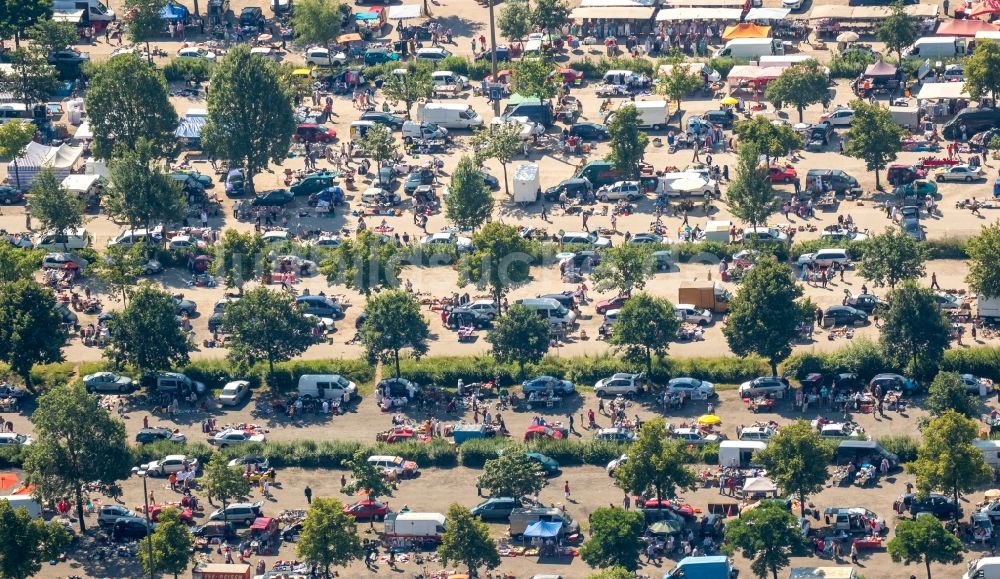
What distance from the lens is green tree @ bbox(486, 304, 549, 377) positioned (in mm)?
125625

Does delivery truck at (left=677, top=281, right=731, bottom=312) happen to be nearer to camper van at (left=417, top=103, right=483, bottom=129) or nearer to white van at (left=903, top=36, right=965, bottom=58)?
camper van at (left=417, top=103, right=483, bottom=129)

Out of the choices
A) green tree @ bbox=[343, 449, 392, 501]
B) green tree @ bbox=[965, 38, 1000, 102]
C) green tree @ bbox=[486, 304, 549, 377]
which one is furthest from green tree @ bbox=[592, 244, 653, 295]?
green tree @ bbox=[965, 38, 1000, 102]

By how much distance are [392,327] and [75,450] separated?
1787 cm

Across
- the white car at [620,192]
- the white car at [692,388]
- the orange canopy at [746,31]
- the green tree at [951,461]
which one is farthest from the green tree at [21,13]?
the green tree at [951,461]

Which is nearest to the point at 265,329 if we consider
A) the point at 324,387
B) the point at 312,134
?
the point at 324,387

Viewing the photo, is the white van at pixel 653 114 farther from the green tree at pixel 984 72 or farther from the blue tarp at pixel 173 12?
Answer: the blue tarp at pixel 173 12

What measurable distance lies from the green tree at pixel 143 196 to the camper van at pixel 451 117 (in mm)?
19731

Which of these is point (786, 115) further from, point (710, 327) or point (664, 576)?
point (664, 576)

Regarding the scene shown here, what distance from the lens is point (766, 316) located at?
12362 cm

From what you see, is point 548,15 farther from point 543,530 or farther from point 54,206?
point 543,530

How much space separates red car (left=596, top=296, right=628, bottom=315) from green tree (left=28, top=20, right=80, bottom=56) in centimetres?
4965

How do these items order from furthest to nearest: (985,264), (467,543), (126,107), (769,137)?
(126,107) < (769,137) < (985,264) < (467,543)

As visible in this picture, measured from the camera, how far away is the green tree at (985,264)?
127 metres

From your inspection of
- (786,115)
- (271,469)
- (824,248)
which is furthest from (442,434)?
(786,115)
